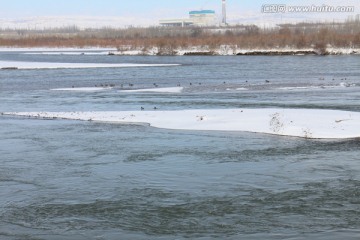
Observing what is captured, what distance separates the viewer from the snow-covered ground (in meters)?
17.5

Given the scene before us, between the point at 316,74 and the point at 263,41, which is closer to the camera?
the point at 316,74

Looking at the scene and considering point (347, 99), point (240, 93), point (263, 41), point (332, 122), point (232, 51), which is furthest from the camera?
point (263, 41)

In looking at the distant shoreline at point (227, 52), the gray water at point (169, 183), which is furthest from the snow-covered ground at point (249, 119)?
the distant shoreline at point (227, 52)

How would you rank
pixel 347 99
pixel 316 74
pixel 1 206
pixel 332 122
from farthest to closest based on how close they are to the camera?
pixel 316 74 < pixel 347 99 < pixel 332 122 < pixel 1 206

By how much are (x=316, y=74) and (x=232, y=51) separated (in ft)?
131

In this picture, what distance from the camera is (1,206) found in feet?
33.9

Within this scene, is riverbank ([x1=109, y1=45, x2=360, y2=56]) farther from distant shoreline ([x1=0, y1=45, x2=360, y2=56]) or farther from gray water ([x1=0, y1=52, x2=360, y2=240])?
gray water ([x1=0, y1=52, x2=360, y2=240])

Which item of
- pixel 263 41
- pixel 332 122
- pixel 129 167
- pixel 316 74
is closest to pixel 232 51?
pixel 263 41

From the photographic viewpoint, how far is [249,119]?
19.7 meters

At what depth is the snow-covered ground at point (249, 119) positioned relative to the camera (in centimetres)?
1748

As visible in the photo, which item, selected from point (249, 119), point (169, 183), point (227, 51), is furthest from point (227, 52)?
point (169, 183)

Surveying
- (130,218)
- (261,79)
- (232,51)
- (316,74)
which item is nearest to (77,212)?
(130,218)

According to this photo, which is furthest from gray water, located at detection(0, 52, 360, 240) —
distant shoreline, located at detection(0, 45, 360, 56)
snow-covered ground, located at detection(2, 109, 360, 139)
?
distant shoreline, located at detection(0, 45, 360, 56)

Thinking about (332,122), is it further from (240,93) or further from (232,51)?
(232,51)
